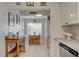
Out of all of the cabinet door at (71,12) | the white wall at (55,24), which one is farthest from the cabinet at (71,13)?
the white wall at (55,24)

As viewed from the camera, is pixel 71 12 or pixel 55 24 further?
pixel 55 24

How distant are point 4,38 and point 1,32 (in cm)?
51

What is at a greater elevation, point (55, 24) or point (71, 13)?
point (71, 13)

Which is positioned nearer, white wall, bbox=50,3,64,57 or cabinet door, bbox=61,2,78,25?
cabinet door, bbox=61,2,78,25

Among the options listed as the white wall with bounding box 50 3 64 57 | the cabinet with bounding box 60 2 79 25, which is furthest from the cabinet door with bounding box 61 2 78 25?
the white wall with bounding box 50 3 64 57

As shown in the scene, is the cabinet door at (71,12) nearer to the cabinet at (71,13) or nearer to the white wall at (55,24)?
the cabinet at (71,13)

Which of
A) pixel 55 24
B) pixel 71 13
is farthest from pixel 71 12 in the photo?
pixel 55 24

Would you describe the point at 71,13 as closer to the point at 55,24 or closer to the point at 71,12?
the point at 71,12

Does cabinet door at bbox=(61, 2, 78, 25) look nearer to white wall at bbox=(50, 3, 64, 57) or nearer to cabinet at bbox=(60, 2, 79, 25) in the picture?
cabinet at bbox=(60, 2, 79, 25)

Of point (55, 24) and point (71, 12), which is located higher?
point (71, 12)

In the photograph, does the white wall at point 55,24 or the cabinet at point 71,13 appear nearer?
the cabinet at point 71,13

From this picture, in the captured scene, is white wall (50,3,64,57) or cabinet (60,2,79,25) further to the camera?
white wall (50,3,64,57)

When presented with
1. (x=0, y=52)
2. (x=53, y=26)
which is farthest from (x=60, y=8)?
(x=0, y=52)

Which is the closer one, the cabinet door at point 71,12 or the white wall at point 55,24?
the cabinet door at point 71,12
